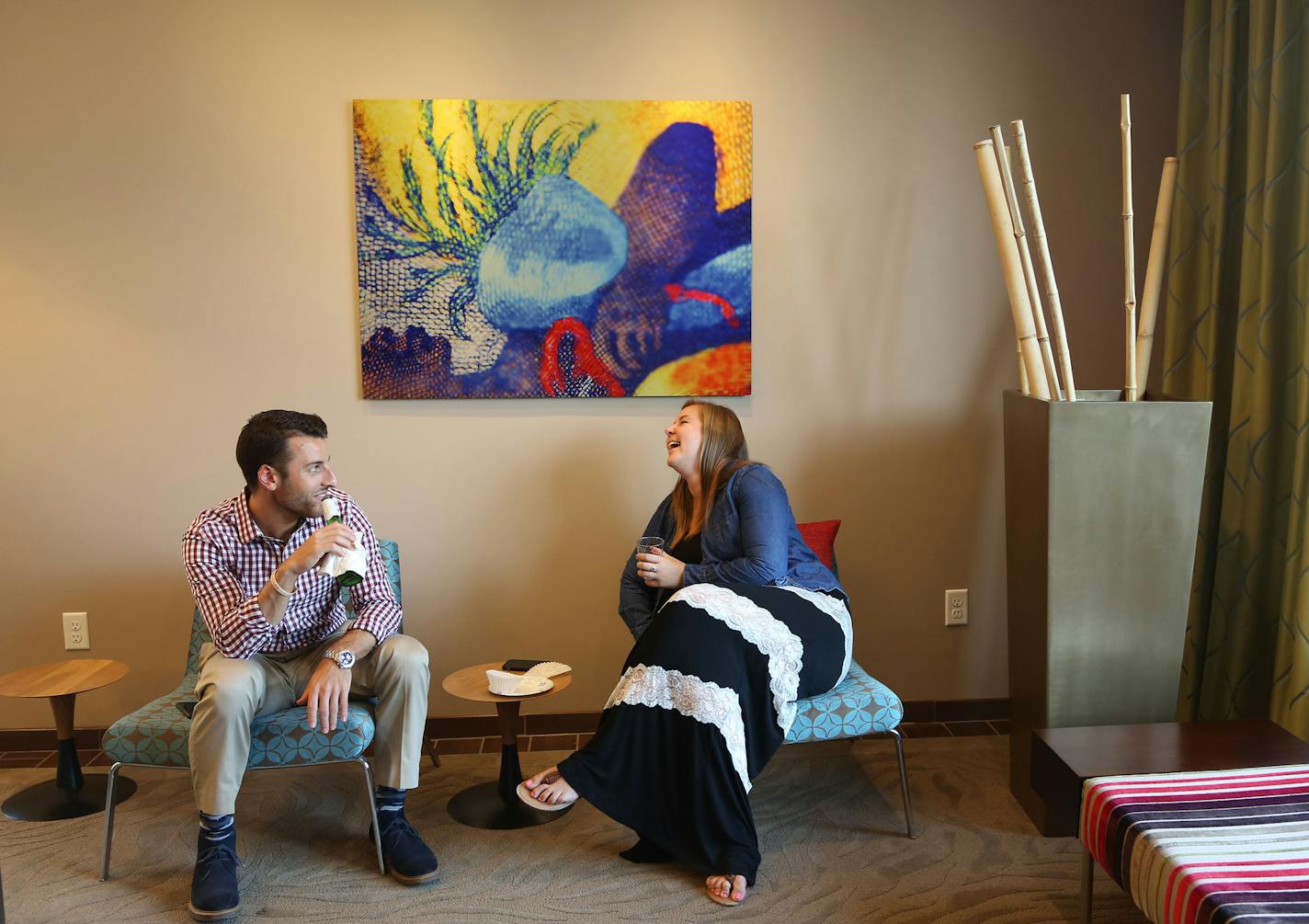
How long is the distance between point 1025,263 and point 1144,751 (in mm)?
1227

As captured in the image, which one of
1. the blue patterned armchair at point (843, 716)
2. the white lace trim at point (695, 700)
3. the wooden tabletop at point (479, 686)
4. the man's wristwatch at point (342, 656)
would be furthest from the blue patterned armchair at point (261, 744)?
the blue patterned armchair at point (843, 716)

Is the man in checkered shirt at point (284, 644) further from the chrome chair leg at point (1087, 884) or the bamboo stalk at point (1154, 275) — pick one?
the bamboo stalk at point (1154, 275)

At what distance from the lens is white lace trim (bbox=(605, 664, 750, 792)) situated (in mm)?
2465

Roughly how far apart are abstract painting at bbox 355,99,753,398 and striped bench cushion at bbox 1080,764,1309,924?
1.70 m

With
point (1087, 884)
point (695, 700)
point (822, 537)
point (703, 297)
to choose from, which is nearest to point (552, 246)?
point (703, 297)

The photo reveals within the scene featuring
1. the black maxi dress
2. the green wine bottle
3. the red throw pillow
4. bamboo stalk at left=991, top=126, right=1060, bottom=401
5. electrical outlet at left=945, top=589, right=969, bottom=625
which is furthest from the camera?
electrical outlet at left=945, top=589, right=969, bottom=625

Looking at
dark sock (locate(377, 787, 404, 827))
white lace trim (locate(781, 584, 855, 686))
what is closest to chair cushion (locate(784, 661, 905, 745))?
white lace trim (locate(781, 584, 855, 686))

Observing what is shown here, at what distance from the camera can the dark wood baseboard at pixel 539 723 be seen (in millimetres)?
3332

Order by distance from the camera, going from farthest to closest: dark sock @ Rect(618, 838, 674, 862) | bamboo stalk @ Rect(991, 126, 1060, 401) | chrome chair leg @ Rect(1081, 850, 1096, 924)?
bamboo stalk @ Rect(991, 126, 1060, 401)
dark sock @ Rect(618, 838, 674, 862)
chrome chair leg @ Rect(1081, 850, 1096, 924)

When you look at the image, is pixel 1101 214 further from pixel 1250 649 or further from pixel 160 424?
pixel 160 424

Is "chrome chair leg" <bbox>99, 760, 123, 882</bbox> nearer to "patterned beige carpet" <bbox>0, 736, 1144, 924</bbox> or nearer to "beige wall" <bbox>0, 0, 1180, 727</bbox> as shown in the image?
"patterned beige carpet" <bbox>0, 736, 1144, 924</bbox>

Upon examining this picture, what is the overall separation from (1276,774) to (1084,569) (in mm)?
622

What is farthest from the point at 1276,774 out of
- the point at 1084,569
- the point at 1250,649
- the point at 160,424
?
the point at 160,424

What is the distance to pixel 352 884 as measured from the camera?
2.52 metres
